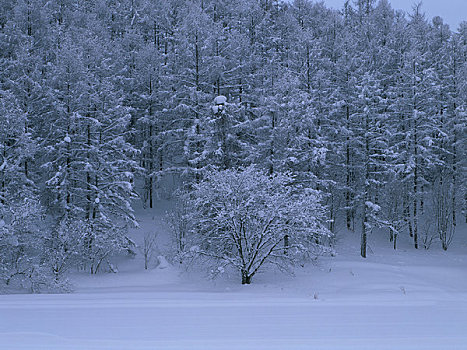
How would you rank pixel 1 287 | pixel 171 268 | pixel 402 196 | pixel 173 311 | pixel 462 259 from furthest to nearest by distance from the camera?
pixel 402 196 → pixel 462 259 → pixel 171 268 → pixel 1 287 → pixel 173 311

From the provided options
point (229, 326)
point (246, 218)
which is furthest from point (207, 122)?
point (229, 326)

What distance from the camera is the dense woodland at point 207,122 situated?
21547mm

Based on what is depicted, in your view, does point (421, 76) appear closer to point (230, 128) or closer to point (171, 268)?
point (230, 128)

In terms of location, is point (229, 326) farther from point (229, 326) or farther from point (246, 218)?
point (246, 218)

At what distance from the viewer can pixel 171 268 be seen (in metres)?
21.6

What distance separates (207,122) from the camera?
25.5m

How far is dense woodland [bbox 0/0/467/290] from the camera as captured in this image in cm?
2155

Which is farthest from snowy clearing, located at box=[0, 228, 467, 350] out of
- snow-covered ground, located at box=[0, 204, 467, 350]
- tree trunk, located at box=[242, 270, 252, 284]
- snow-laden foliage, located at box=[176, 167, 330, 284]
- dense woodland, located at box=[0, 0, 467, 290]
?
dense woodland, located at box=[0, 0, 467, 290]

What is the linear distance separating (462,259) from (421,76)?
14.2 m

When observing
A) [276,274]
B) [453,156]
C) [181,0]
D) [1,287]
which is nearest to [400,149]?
[453,156]

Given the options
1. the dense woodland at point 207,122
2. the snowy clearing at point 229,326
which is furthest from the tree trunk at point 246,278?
the snowy clearing at point 229,326

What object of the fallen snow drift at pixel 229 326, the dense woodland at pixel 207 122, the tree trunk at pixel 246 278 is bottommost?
the tree trunk at pixel 246 278

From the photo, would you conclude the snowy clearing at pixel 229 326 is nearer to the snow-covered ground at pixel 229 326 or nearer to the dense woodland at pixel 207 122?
the snow-covered ground at pixel 229 326

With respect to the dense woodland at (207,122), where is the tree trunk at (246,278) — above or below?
below
